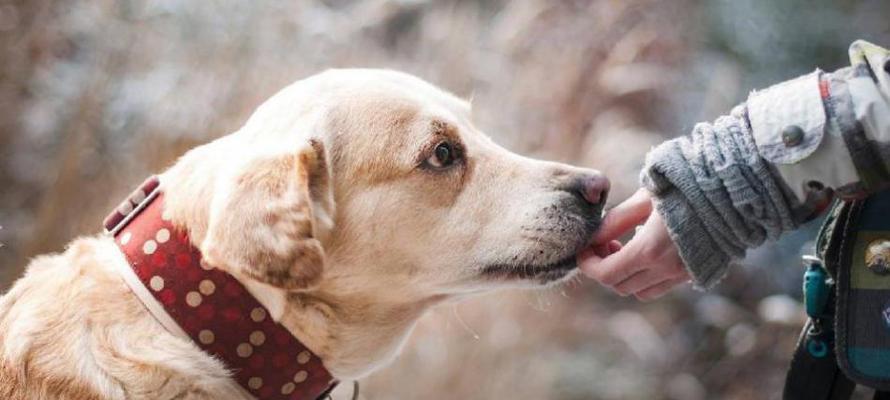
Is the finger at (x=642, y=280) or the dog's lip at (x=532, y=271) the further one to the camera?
the dog's lip at (x=532, y=271)

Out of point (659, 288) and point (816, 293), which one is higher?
point (659, 288)

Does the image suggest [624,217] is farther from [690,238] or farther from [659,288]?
[690,238]

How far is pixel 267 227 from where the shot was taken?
1542 millimetres

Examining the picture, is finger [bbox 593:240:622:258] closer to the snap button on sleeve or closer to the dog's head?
the dog's head

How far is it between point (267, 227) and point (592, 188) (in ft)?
2.14

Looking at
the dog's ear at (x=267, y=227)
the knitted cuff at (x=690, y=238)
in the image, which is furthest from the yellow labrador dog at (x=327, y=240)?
the knitted cuff at (x=690, y=238)

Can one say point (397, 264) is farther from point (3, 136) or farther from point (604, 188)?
point (3, 136)

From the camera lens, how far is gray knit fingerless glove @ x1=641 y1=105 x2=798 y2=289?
1.49m

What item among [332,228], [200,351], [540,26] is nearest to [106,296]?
[200,351]

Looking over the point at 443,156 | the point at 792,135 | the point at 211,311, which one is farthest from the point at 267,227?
the point at 792,135

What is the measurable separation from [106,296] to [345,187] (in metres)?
0.47

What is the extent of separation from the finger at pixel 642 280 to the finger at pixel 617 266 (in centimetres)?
2

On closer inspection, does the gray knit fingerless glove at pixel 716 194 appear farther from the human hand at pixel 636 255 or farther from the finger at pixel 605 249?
the finger at pixel 605 249

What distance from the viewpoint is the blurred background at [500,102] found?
137 inches
